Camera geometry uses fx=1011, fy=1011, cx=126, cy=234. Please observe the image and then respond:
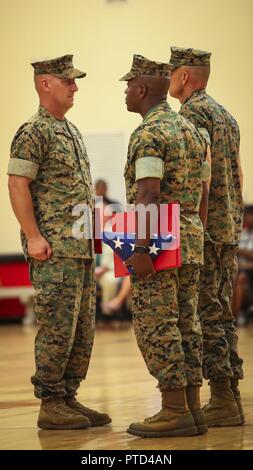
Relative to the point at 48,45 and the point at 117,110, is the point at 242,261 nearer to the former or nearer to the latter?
the point at 117,110

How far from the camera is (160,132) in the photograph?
3758 millimetres

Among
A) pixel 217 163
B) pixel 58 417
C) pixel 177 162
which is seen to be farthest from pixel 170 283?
pixel 58 417

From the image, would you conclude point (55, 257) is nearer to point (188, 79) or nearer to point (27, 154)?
point (27, 154)

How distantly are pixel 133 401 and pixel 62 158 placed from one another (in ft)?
4.53

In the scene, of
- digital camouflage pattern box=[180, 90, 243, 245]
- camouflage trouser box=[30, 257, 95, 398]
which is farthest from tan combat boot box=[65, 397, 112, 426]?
digital camouflage pattern box=[180, 90, 243, 245]

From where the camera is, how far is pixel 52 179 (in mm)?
4141

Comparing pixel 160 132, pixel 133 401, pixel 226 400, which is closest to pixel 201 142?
pixel 160 132

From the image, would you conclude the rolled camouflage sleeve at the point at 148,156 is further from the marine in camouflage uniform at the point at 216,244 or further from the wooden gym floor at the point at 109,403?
the wooden gym floor at the point at 109,403

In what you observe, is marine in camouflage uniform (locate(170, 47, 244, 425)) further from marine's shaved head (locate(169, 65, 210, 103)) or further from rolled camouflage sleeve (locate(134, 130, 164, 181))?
rolled camouflage sleeve (locate(134, 130, 164, 181))

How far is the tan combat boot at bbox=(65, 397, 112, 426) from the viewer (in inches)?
165

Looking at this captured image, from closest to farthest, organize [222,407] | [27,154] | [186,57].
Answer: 1. [27,154]
2. [222,407]
3. [186,57]

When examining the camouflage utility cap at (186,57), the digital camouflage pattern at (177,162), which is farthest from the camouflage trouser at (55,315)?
the camouflage utility cap at (186,57)

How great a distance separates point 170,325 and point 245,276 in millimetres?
6352

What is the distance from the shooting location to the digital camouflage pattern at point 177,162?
3754 millimetres
